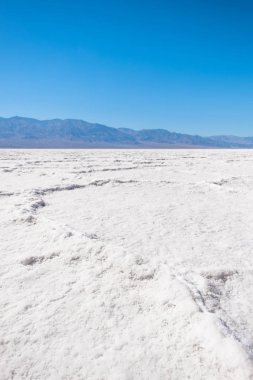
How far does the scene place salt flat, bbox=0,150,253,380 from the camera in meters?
1.71

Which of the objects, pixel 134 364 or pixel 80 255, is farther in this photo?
pixel 80 255

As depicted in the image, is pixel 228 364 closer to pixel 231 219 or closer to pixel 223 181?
pixel 231 219

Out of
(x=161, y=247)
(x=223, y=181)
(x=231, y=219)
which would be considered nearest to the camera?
(x=161, y=247)

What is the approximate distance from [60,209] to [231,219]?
2.27m

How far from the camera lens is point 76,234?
3.38m

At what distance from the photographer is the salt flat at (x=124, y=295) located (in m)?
1.71

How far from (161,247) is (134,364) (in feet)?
5.10

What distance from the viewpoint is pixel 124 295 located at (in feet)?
7.58

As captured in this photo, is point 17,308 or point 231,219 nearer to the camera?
point 17,308

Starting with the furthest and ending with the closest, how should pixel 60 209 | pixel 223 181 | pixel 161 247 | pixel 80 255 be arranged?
pixel 223 181, pixel 60 209, pixel 161 247, pixel 80 255

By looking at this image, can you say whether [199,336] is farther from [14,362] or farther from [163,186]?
[163,186]

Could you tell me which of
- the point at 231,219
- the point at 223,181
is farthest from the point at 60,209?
the point at 223,181

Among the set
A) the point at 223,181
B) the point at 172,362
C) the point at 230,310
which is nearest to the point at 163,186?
the point at 223,181

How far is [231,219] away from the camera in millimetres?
Answer: 4398
